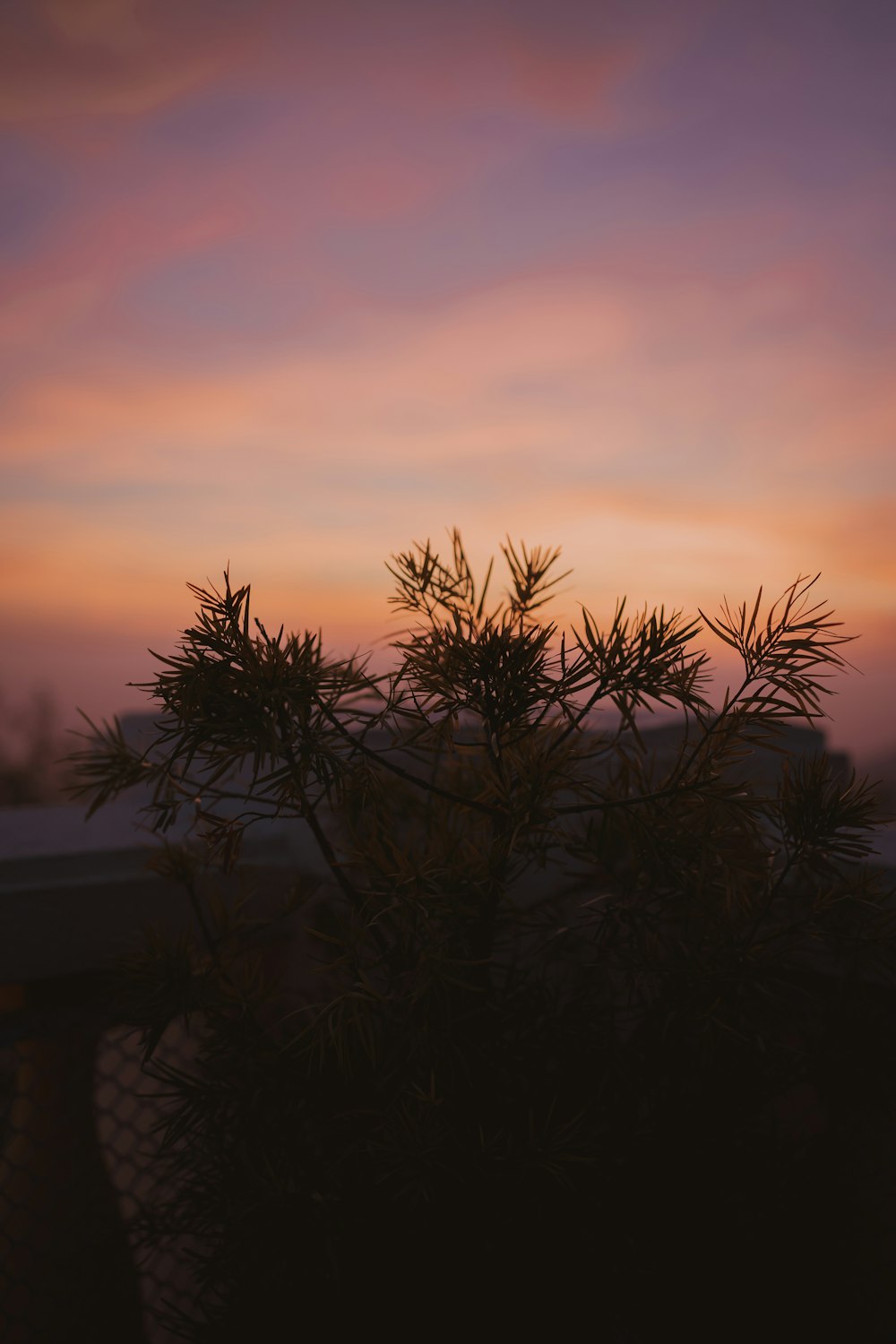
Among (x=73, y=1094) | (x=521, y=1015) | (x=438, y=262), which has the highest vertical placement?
(x=438, y=262)

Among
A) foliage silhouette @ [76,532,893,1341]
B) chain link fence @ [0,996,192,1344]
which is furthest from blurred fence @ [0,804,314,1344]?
foliage silhouette @ [76,532,893,1341]

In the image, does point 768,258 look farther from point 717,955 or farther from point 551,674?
point 717,955

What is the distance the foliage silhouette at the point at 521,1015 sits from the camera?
2.56ft

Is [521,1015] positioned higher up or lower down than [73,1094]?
higher up

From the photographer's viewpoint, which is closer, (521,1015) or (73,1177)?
(521,1015)

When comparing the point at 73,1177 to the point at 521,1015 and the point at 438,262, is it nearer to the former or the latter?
the point at 521,1015

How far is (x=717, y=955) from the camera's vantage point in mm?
864

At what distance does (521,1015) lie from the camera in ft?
3.07

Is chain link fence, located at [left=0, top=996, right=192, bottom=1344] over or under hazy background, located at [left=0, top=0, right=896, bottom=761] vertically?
under

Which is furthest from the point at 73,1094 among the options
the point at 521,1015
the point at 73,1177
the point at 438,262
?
the point at 438,262

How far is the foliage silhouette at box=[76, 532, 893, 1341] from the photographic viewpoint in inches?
30.7

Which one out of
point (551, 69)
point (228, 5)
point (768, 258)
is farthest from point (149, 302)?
point (768, 258)

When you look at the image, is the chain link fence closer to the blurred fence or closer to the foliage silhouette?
the blurred fence

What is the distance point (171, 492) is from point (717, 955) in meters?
1.28
